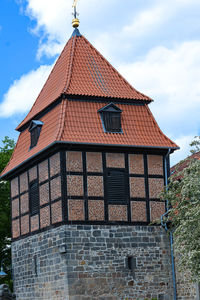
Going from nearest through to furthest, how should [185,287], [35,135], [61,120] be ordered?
[185,287] < [61,120] < [35,135]

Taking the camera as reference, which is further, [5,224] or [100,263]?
[5,224]

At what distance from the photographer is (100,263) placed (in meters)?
23.6

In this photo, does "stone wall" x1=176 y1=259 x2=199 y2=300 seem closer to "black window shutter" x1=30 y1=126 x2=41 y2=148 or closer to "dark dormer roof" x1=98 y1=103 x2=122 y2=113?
"dark dormer roof" x1=98 y1=103 x2=122 y2=113

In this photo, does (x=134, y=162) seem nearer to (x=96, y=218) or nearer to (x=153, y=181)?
(x=153, y=181)

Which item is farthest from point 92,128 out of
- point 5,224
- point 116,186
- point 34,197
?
point 5,224

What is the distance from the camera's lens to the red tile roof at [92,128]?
79.5 feet

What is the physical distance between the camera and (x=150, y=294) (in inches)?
957

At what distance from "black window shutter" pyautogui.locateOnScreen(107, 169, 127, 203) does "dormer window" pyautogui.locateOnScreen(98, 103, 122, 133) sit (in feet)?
5.65

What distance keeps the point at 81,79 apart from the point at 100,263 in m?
7.44

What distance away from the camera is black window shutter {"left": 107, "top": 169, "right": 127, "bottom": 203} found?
2447 centimetres

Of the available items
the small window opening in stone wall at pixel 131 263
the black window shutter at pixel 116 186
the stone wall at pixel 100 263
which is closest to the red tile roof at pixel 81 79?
the black window shutter at pixel 116 186

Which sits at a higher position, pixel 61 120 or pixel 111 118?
pixel 111 118

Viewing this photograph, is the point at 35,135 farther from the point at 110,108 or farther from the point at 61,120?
the point at 110,108

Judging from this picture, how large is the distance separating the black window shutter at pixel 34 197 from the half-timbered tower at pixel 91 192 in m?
0.04
